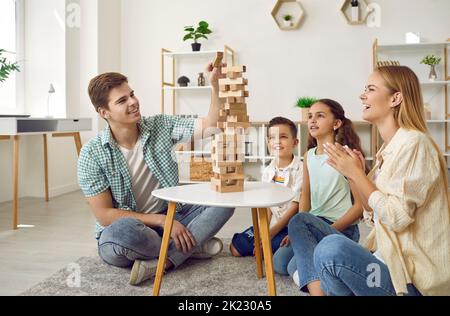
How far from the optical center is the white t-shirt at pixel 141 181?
2.06 meters

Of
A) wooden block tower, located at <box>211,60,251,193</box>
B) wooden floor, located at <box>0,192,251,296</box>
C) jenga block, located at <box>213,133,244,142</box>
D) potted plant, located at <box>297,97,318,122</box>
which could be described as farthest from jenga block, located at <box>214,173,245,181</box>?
potted plant, located at <box>297,97,318,122</box>

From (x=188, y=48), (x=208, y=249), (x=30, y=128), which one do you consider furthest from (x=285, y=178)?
(x=188, y=48)

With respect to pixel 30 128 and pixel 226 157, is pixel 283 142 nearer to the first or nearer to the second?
pixel 226 157

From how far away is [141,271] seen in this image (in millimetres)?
1863

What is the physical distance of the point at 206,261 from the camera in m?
2.17

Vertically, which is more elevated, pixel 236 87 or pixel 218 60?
pixel 218 60

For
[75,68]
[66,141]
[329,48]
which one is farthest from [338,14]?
[66,141]

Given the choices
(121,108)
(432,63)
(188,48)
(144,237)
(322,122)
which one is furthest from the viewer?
(188,48)

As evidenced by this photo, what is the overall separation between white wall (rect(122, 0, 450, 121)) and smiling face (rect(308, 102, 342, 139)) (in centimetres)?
271

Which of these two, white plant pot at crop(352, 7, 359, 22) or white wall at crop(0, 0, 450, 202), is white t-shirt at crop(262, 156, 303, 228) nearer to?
white wall at crop(0, 0, 450, 202)

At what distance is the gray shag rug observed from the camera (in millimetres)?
1781

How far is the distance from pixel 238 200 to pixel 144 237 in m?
0.56

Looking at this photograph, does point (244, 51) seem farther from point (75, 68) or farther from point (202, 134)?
point (202, 134)

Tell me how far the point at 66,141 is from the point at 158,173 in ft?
9.08
